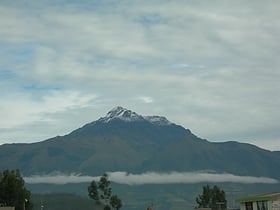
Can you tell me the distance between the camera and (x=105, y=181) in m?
139

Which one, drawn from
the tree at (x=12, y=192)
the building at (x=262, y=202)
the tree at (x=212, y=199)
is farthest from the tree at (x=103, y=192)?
the building at (x=262, y=202)

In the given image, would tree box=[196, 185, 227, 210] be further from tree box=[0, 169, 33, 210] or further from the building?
the building

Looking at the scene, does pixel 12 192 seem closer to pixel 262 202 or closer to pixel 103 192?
pixel 103 192

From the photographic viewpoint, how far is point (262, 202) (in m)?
83.5

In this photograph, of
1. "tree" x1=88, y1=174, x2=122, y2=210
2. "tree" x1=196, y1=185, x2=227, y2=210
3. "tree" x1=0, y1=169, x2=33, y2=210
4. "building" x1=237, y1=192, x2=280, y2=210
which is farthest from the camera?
"tree" x1=196, y1=185, x2=227, y2=210

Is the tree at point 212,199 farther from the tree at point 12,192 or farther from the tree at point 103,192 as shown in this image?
the tree at point 12,192

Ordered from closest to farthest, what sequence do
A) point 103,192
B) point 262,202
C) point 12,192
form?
point 262,202
point 12,192
point 103,192

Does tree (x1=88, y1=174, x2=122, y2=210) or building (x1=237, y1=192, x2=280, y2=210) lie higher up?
tree (x1=88, y1=174, x2=122, y2=210)

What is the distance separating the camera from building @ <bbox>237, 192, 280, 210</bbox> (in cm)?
8088

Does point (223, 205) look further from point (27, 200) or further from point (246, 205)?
point (246, 205)

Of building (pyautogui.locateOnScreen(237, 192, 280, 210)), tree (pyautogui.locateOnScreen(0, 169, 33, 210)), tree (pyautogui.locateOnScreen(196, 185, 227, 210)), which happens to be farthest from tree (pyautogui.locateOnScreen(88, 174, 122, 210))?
building (pyautogui.locateOnScreen(237, 192, 280, 210))

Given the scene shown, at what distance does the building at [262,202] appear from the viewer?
3184 inches

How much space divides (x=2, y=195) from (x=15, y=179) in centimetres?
377

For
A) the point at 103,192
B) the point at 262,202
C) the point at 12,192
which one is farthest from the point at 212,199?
the point at 262,202
